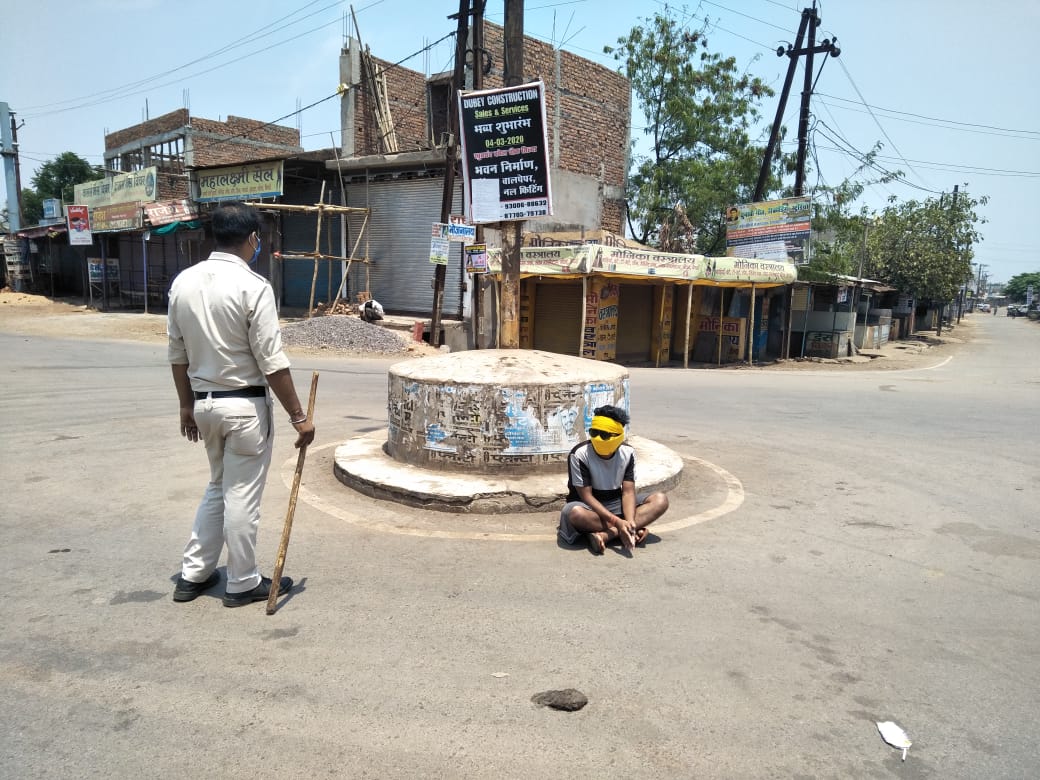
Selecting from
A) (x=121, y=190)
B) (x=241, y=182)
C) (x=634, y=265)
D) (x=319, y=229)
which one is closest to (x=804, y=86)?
(x=634, y=265)

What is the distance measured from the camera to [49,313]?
2620cm

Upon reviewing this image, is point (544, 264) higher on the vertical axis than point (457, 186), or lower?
lower

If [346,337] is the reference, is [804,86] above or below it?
above

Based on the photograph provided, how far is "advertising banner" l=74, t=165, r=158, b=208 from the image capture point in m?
26.2

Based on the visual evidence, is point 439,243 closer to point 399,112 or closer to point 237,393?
point 399,112

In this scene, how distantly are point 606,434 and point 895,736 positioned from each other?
2.12 meters

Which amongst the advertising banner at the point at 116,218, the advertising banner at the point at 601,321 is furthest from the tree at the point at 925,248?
the advertising banner at the point at 116,218

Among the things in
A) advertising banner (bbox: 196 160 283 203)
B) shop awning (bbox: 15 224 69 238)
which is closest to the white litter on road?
advertising banner (bbox: 196 160 283 203)

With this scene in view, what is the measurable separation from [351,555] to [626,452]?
1808mm

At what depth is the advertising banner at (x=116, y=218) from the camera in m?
25.0

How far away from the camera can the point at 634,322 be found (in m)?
19.1

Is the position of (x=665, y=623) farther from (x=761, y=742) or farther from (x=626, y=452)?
(x=626, y=452)

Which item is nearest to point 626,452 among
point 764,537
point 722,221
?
point 764,537

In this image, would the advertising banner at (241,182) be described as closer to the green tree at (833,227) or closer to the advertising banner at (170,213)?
the advertising banner at (170,213)
